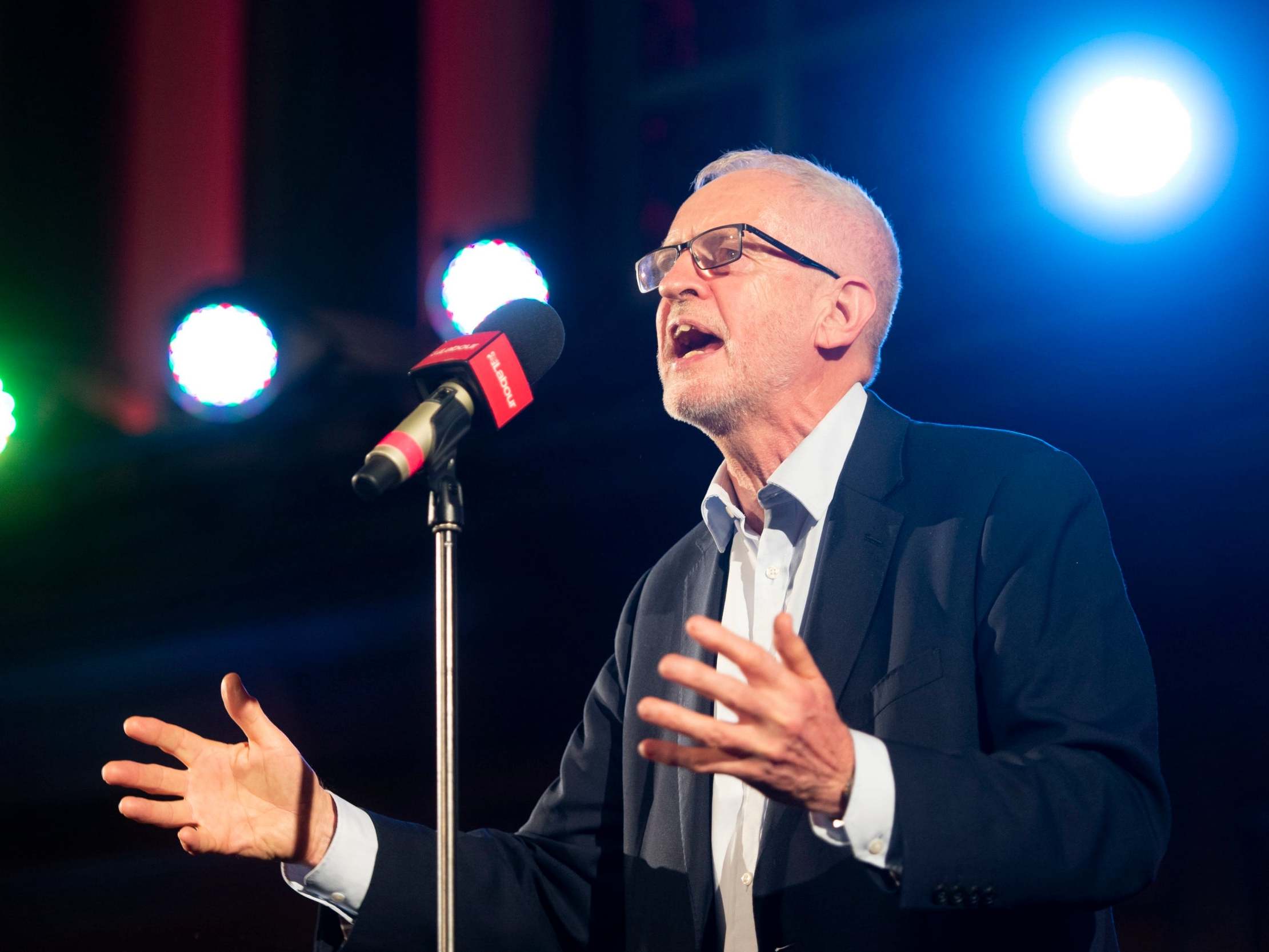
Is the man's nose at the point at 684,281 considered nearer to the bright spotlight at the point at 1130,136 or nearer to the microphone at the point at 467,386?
the microphone at the point at 467,386

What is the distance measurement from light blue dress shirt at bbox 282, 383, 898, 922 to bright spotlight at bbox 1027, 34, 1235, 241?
75 cm

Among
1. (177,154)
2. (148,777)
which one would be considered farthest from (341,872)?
(177,154)

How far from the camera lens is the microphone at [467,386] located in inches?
59.7

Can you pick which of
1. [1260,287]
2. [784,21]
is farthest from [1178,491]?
[784,21]

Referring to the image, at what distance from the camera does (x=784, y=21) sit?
10.7 ft

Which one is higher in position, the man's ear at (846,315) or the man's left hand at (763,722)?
the man's ear at (846,315)

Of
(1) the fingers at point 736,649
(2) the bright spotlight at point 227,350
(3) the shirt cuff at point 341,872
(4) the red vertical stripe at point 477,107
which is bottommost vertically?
(3) the shirt cuff at point 341,872

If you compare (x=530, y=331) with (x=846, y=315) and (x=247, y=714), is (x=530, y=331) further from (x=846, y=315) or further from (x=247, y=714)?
(x=846, y=315)

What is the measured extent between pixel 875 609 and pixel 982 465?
0.34m

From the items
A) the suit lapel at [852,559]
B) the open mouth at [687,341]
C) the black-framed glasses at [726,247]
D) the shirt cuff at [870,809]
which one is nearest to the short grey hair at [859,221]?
the black-framed glasses at [726,247]

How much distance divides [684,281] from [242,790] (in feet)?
4.33

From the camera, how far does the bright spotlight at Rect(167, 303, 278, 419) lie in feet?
12.2

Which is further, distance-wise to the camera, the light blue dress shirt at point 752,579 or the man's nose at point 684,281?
the man's nose at point 684,281

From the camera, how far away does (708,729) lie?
1.34m
